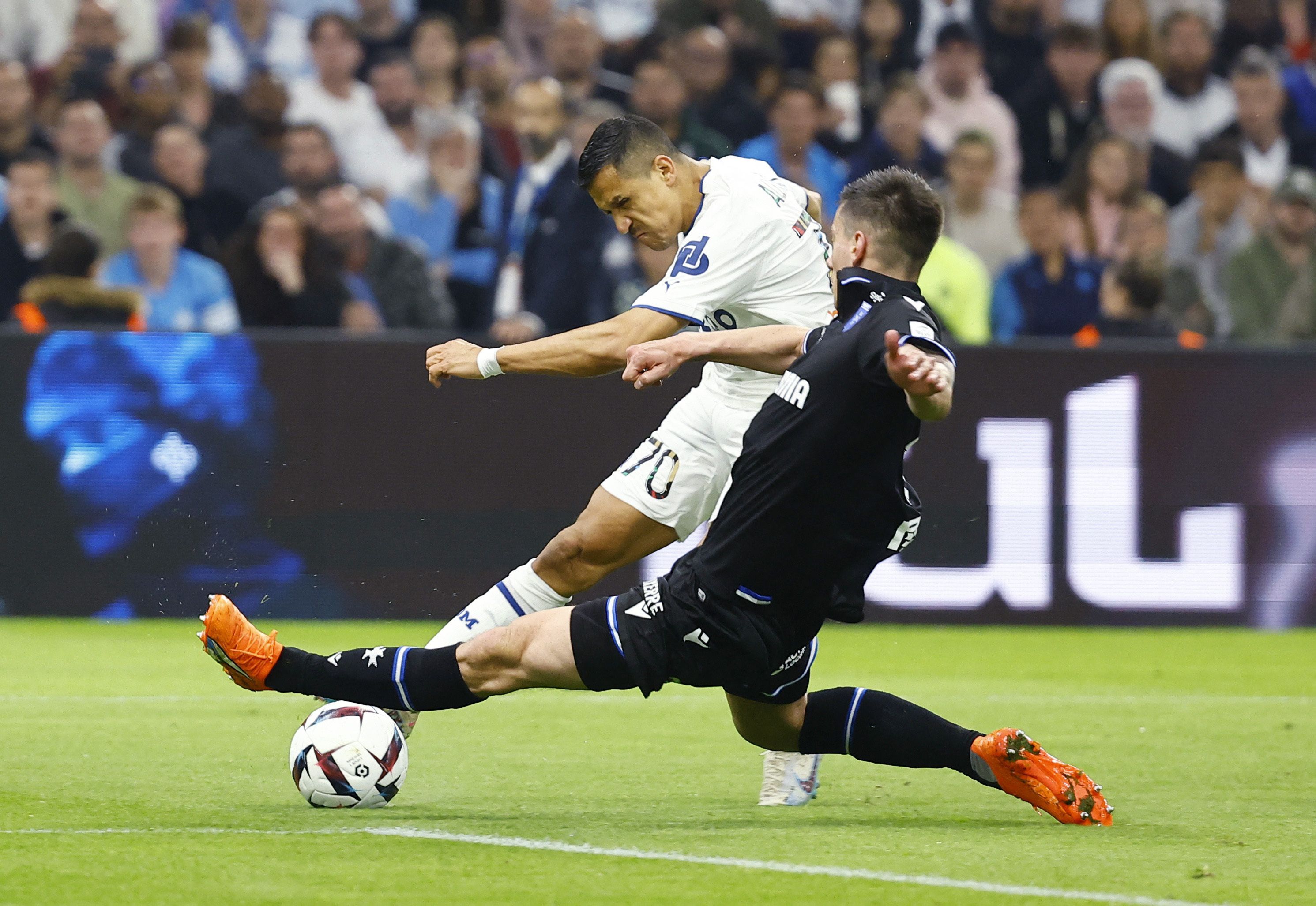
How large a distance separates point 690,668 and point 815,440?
70cm

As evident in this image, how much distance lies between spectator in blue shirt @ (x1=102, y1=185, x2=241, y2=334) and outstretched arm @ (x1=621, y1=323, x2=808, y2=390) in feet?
22.3

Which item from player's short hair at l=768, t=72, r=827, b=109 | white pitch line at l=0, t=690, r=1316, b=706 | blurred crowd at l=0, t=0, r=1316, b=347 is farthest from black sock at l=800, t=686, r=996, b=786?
player's short hair at l=768, t=72, r=827, b=109

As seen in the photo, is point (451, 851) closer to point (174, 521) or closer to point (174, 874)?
point (174, 874)

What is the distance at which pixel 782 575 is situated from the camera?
16.2ft

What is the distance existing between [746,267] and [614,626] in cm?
139

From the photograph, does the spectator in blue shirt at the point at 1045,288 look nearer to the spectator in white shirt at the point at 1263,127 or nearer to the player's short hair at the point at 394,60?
the spectator in white shirt at the point at 1263,127

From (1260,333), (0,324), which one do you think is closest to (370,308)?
(0,324)

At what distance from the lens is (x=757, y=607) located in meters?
4.94

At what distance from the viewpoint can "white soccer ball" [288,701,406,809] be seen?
5332 mm

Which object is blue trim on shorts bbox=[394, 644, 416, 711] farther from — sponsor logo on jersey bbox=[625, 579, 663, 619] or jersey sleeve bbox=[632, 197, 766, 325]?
jersey sleeve bbox=[632, 197, 766, 325]

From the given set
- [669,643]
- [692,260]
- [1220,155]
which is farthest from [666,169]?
[1220,155]

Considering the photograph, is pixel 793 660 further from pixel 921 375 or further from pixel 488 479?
pixel 488 479

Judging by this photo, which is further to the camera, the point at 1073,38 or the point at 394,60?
the point at 1073,38

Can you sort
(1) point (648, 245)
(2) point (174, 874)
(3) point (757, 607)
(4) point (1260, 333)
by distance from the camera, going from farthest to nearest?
(4) point (1260, 333) → (1) point (648, 245) → (3) point (757, 607) → (2) point (174, 874)
